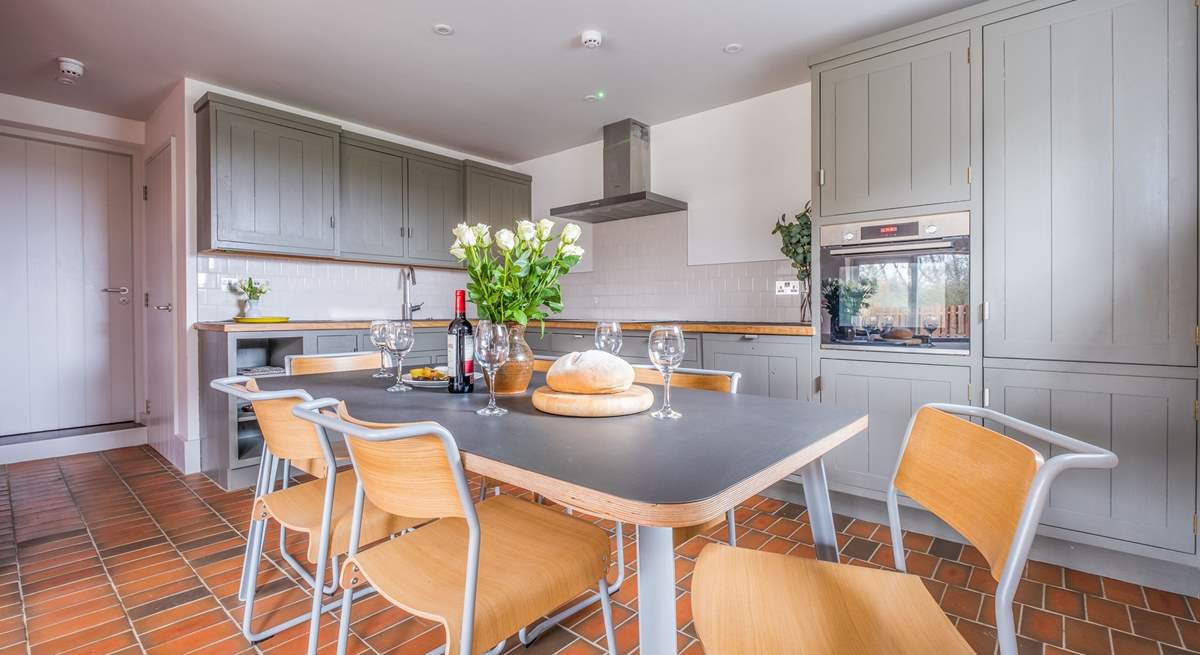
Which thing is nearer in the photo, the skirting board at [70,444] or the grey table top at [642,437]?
the grey table top at [642,437]

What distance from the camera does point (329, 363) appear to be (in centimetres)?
230

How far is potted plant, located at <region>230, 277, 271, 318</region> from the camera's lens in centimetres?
365

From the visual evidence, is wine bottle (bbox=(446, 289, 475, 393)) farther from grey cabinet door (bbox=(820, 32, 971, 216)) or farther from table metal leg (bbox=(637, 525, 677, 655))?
grey cabinet door (bbox=(820, 32, 971, 216))

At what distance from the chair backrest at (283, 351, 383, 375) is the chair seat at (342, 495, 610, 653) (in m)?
1.08

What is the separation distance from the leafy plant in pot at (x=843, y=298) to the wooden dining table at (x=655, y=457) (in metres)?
1.54

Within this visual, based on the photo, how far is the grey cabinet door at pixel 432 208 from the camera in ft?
14.6

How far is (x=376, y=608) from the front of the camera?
188 centimetres

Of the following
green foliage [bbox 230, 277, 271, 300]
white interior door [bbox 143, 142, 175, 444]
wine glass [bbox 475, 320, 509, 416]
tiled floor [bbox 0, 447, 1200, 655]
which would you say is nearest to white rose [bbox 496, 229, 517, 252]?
wine glass [bbox 475, 320, 509, 416]

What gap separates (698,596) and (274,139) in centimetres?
383

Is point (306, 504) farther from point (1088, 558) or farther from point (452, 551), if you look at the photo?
point (1088, 558)

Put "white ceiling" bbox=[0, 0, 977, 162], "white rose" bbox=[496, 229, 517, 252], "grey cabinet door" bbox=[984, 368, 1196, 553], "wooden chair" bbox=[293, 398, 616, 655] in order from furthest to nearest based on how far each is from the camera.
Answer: "white ceiling" bbox=[0, 0, 977, 162]
"grey cabinet door" bbox=[984, 368, 1196, 553]
"white rose" bbox=[496, 229, 517, 252]
"wooden chair" bbox=[293, 398, 616, 655]

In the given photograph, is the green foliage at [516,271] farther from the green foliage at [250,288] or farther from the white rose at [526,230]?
the green foliage at [250,288]

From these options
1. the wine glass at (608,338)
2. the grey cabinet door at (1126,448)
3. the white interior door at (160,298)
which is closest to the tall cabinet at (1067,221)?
the grey cabinet door at (1126,448)

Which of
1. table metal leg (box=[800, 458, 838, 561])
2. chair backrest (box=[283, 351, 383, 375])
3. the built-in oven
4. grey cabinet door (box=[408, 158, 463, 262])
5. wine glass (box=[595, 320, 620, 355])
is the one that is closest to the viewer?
table metal leg (box=[800, 458, 838, 561])
